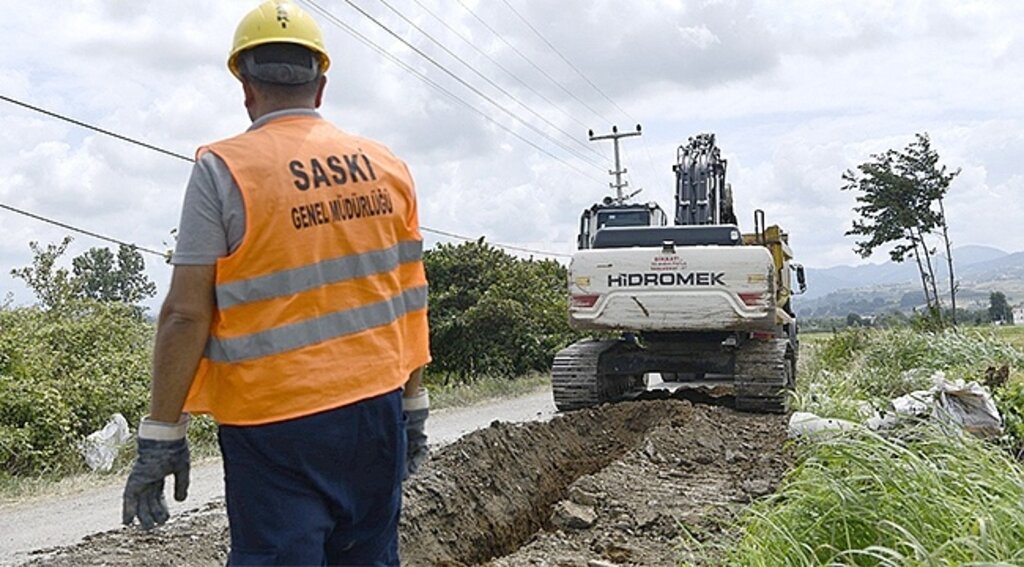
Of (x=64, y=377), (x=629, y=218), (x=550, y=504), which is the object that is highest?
(x=629, y=218)

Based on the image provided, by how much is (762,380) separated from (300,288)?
9.39m

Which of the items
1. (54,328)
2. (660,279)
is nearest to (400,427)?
(660,279)

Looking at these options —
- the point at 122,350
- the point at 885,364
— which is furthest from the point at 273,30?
the point at 885,364

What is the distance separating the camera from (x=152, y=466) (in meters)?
2.93

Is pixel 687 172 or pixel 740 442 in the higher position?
pixel 687 172

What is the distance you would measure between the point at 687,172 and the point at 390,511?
13.5 metres

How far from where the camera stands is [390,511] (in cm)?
310

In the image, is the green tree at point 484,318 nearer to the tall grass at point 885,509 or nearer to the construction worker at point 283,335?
the tall grass at point 885,509

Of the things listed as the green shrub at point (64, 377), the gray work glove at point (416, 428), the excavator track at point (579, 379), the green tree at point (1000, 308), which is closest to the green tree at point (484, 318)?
the green shrub at point (64, 377)

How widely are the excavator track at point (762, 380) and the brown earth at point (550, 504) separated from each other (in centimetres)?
182

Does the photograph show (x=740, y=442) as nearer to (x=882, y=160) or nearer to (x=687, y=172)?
(x=687, y=172)

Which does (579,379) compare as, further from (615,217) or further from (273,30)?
(273,30)

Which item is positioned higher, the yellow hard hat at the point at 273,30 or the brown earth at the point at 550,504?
the yellow hard hat at the point at 273,30

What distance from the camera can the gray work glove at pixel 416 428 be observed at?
3492 mm
